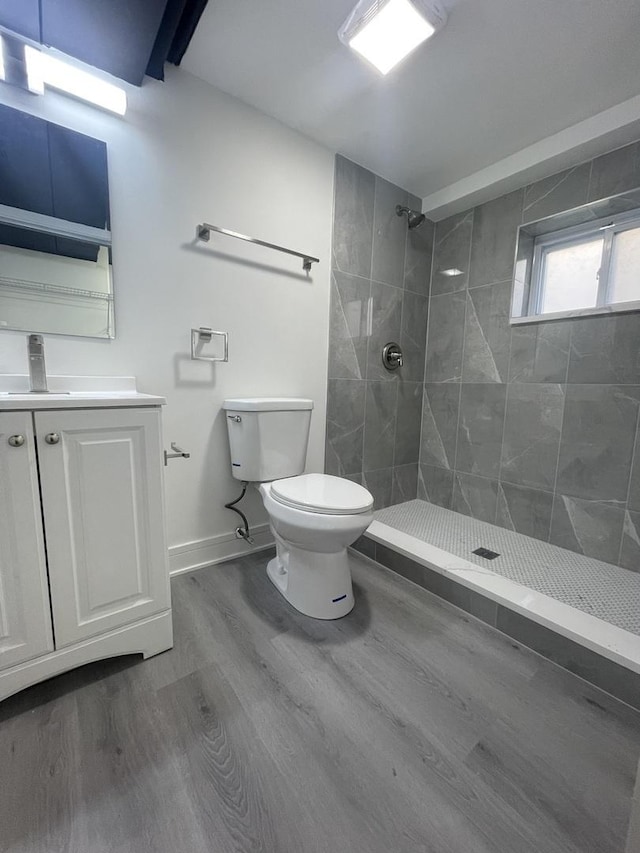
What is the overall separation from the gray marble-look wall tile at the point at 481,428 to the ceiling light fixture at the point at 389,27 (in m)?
1.56

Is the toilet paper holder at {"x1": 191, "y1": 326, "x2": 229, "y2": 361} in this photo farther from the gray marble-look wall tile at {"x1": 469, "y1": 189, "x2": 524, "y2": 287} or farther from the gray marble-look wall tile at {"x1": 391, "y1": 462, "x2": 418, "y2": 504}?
the gray marble-look wall tile at {"x1": 469, "y1": 189, "x2": 524, "y2": 287}

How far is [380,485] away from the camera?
224 centimetres

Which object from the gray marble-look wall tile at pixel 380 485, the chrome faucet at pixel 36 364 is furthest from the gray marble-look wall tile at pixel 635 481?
the chrome faucet at pixel 36 364

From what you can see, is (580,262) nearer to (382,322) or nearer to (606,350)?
(606,350)

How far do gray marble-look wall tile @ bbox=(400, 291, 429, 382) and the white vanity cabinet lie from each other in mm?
1700

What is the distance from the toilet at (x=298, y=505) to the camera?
3.89 feet

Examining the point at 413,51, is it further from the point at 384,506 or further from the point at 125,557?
the point at 384,506

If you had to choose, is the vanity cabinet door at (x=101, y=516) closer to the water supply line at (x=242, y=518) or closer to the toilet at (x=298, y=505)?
the toilet at (x=298, y=505)

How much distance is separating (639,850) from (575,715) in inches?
27.5

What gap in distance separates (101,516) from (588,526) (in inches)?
82.5

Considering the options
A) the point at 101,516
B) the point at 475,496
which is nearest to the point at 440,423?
the point at 475,496

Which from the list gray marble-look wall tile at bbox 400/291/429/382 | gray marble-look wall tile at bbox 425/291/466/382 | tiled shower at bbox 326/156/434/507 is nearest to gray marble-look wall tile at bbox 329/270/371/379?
tiled shower at bbox 326/156/434/507

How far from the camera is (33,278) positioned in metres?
1.16

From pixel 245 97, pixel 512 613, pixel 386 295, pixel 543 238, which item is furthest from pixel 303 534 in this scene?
pixel 543 238
